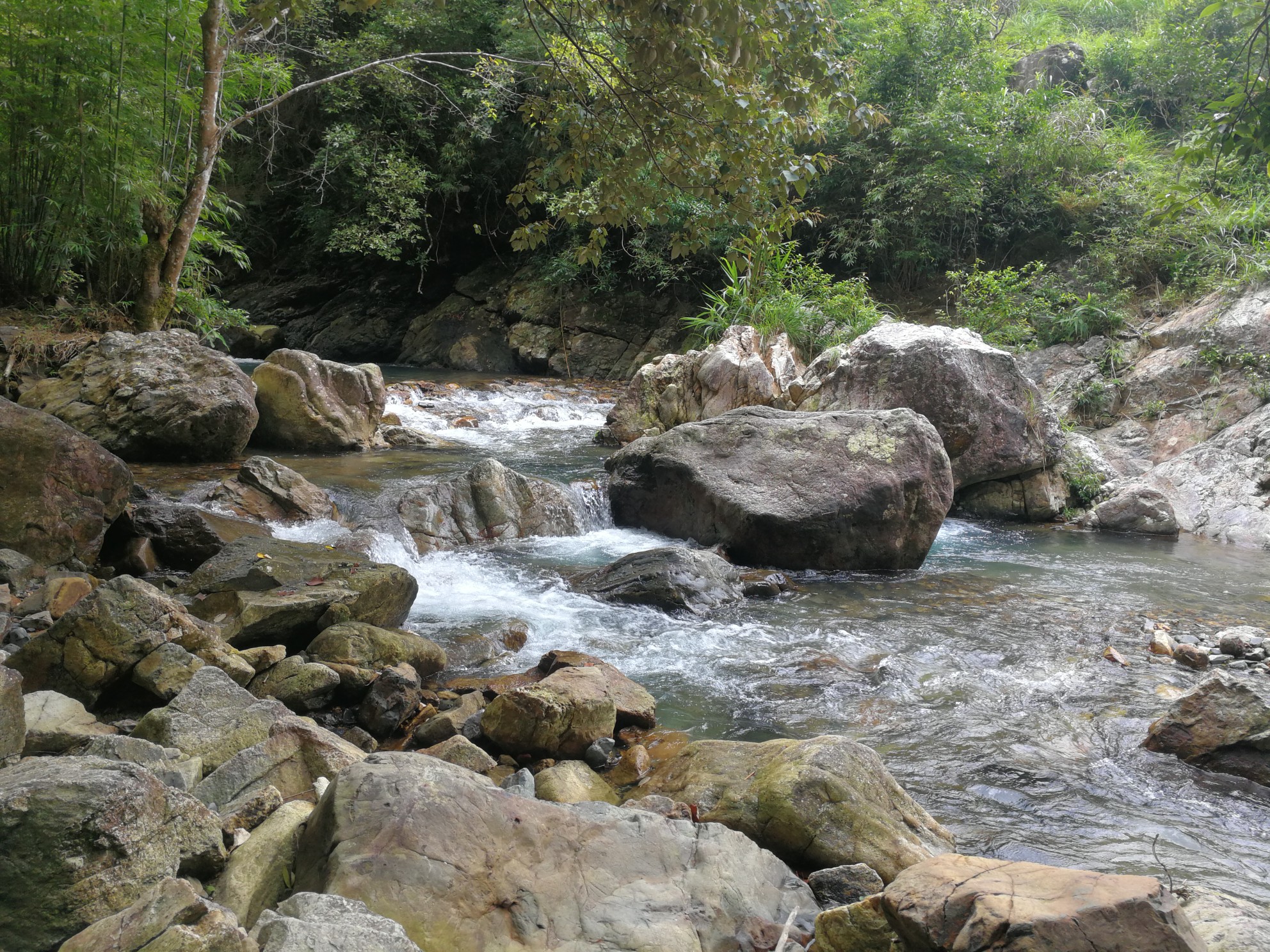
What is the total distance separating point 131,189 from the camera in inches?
327

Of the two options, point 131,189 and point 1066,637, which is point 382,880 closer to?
point 1066,637

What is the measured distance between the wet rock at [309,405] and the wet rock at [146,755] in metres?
7.02

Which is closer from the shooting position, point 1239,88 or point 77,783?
point 77,783

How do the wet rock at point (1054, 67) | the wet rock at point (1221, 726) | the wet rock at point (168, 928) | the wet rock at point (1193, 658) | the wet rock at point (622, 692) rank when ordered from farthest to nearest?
the wet rock at point (1054, 67) → the wet rock at point (1193, 658) → the wet rock at point (622, 692) → the wet rock at point (1221, 726) → the wet rock at point (168, 928)

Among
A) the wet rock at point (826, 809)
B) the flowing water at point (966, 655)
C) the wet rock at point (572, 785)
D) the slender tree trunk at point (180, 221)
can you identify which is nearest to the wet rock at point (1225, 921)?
the flowing water at point (966, 655)

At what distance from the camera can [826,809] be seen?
2871 millimetres

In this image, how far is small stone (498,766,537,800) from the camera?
3.12m

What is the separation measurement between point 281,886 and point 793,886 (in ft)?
4.87

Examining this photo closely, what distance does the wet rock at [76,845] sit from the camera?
72.5 inches

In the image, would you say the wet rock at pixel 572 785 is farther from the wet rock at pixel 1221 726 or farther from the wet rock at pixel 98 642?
the wet rock at pixel 1221 726

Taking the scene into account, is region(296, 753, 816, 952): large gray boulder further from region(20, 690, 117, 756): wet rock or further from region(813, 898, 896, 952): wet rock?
region(20, 690, 117, 756): wet rock

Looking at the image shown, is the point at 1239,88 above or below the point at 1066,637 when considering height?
above

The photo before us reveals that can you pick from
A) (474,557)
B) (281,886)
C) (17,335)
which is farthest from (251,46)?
(281,886)

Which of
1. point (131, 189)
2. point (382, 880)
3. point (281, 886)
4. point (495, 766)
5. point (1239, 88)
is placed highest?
point (1239, 88)
